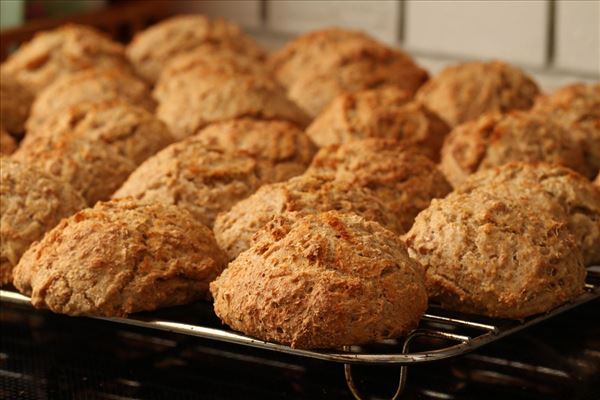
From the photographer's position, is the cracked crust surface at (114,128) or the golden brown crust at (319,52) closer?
the cracked crust surface at (114,128)

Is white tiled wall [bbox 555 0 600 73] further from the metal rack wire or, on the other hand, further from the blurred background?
the metal rack wire

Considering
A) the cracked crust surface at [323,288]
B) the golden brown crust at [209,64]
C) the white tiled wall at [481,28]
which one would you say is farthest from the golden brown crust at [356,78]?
the cracked crust surface at [323,288]

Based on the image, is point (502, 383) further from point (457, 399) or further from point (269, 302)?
point (269, 302)

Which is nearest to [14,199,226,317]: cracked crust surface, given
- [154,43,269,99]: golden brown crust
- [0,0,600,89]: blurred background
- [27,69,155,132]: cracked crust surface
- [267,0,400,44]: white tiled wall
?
[27,69,155,132]: cracked crust surface

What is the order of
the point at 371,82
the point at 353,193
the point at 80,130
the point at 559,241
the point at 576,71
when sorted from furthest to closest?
the point at 576,71 < the point at 371,82 < the point at 80,130 < the point at 353,193 < the point at 559,241

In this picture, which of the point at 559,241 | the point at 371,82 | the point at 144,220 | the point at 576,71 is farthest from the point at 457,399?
the point at 576,71

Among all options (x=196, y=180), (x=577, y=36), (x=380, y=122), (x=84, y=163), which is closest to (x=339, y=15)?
(x=577, y=36)

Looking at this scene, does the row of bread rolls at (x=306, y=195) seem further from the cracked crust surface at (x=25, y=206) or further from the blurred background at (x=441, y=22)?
the blurred background at (x=441, y=22)
